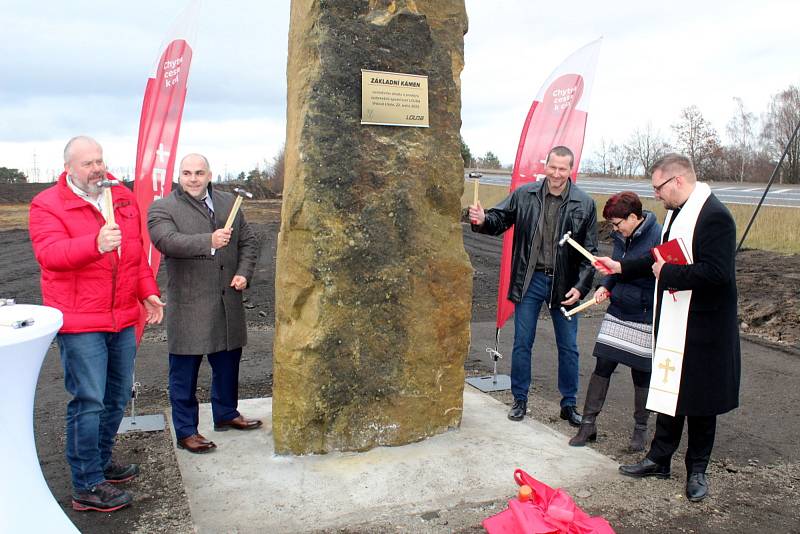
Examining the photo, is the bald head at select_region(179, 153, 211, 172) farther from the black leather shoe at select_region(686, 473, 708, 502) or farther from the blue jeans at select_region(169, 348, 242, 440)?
the black leather shoe at select_region(686, 473, 708, 502)

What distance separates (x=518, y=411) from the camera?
4.95m

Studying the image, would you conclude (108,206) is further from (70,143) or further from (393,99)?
(393,99)

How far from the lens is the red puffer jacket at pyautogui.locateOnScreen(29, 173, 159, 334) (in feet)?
11.0

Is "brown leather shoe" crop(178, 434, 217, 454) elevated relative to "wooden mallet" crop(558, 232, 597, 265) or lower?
lower

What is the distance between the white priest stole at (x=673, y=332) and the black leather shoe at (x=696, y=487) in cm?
44

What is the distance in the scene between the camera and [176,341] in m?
4.19

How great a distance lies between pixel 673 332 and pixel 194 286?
9.57 ft

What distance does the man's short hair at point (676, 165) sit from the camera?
3.88 meters

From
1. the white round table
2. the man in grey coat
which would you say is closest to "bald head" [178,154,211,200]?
the man in grey coat

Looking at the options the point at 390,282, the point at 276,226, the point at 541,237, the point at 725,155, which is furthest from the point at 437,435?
the point at 725,155

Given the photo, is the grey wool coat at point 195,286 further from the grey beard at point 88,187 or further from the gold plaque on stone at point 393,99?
the gold plaque on stone at point 393,99

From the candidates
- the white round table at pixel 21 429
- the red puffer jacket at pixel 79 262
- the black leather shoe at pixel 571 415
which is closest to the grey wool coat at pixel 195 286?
the red puffer jacket at pixel 79 262

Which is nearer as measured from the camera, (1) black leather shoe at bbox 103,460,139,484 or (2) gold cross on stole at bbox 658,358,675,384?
(2) gold cross on stole at bbox 658,358,675,384

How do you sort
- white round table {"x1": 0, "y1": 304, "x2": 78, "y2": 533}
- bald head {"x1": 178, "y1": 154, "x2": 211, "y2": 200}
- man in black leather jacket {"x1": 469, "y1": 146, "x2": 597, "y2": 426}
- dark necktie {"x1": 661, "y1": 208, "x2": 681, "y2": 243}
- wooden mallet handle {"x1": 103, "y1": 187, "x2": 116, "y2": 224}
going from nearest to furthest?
white round table {"x1": 0, "y1": 304, "x2": 78, "y2": 533}, wooden mallet handle {"x1": 103, "y1": 187, "x2": 116, "y2": 224}, dark necktie {"x1": 661, "y1": 208, "x2": 681, "y2": 243}, bald head {"x1": 178, "y1": 154, "x2": 211, "y2": 200}, man in black leather jacket {"x1": 469, "y1": 146, "x2": 597, "y2": 426}
